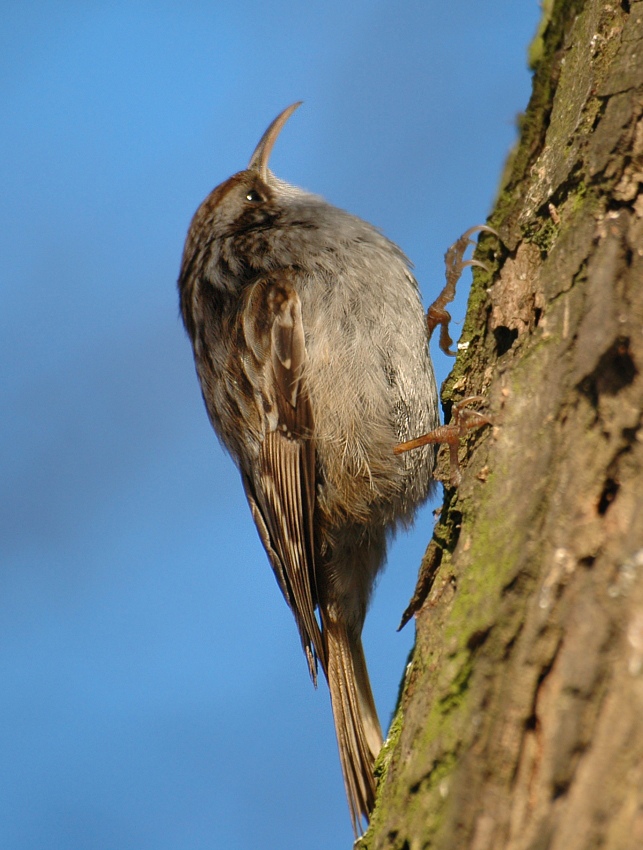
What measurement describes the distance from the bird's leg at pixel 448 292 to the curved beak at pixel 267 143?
3.88 ft

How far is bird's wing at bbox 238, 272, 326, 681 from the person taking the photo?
289cm

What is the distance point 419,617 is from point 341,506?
1152mm

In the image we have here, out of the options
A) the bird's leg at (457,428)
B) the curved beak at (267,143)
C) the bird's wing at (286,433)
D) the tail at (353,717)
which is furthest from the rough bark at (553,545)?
the curved beak at (267,143)

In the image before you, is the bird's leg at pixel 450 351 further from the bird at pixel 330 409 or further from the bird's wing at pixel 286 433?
the bird's wing at pixel 286 433

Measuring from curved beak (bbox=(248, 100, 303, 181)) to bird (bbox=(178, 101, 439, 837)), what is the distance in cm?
59

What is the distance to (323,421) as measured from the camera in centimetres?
286

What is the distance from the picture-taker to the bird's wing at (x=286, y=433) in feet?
9.48

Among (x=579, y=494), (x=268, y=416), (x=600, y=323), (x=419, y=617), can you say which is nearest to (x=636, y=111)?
(x=600, y=323)

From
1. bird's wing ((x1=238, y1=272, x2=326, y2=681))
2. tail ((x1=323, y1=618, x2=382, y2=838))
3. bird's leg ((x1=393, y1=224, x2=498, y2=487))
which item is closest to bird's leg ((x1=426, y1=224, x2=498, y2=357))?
bird's leg ((x1=393, y1=224, x2=498, y2=487))

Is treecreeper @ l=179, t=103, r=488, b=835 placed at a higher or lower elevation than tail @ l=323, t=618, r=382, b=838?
higher

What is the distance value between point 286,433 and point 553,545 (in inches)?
66.3

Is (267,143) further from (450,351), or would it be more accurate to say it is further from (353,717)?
(353,717)

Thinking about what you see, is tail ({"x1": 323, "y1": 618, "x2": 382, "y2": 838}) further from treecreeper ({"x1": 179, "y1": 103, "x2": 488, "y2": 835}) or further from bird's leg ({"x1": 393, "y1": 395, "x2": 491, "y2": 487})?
bird's leg ({"x1": 393, "y1": 395, "x2": 491, "y2": 487})

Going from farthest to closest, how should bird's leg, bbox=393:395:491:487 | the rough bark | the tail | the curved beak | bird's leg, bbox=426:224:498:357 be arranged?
the curved beak
bird's leg, bbox=426:224:498:357
the tail
bird's leg, bbox=393:395:491:487
the rough bark
